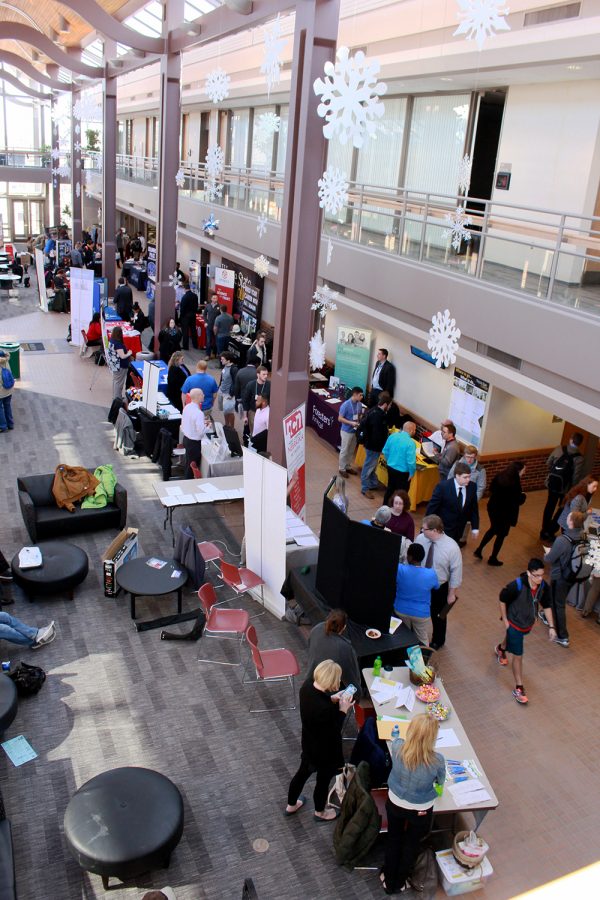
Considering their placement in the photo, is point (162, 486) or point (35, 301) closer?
point (162, 486)

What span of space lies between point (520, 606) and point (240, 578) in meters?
2.89

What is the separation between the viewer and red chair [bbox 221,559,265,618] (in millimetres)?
7816

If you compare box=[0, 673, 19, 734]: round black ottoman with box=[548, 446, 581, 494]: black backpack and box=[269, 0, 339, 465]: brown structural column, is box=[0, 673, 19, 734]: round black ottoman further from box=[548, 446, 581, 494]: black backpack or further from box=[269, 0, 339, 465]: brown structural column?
box=[548, 446, 581, 494]: black backpack

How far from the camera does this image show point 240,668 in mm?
7207

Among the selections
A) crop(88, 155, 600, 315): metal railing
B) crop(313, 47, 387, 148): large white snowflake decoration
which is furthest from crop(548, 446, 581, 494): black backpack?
crop(313, 47, 387, 148): large white snowflake decoration

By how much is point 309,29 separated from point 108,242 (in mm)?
14949

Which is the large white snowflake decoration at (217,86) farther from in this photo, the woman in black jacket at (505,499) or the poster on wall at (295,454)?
the woman in black jacket at (505,499)

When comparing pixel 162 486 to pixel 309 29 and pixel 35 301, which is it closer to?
pixel 309 29

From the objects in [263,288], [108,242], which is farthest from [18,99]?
[263,288]

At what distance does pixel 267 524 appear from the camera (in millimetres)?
7812

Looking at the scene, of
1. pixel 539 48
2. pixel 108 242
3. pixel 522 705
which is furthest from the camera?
pixel 108 242

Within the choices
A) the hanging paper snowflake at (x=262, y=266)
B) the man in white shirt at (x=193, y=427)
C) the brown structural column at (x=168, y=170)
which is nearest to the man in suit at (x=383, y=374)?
the hanging paper snowflake at (x=262, y=266)

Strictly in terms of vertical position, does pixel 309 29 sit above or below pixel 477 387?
above

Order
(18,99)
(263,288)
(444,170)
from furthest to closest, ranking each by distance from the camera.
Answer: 1. (18,99)
2. (263,288)
3. (444,170)
